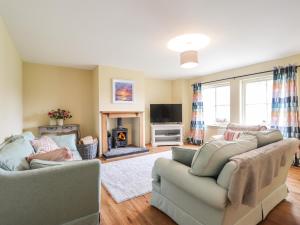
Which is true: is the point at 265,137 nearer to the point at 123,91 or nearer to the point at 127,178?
the point at 127,178

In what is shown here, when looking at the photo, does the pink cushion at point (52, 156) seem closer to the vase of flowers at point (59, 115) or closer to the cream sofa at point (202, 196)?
the cream sofa at point (202, 196)

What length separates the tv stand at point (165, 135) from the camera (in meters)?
5.24

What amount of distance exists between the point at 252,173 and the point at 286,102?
9.91 ft

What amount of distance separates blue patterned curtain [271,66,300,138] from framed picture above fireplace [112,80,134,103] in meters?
3.42

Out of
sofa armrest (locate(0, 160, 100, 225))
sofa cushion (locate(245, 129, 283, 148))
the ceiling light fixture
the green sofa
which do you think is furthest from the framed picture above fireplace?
sofa cushion (locate(245, 129, 283, 148))

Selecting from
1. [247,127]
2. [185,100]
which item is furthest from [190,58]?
[185,100]

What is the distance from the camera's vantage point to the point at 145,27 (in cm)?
222

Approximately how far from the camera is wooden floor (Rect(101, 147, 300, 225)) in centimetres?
174

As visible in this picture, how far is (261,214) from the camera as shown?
67.5 inches

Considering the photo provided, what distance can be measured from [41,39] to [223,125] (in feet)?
15.5

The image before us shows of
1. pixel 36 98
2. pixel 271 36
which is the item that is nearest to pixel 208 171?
pixel 271 36

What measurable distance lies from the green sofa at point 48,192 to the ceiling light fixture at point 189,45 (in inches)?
83.0

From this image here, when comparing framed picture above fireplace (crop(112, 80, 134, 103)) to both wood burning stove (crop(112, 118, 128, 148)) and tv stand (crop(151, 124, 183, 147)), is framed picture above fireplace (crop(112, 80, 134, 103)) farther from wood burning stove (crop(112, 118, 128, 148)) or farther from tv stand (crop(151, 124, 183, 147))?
tv stand (crop(151, 124, 183, 147))

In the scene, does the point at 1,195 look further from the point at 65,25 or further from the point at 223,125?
the point at 223,125
